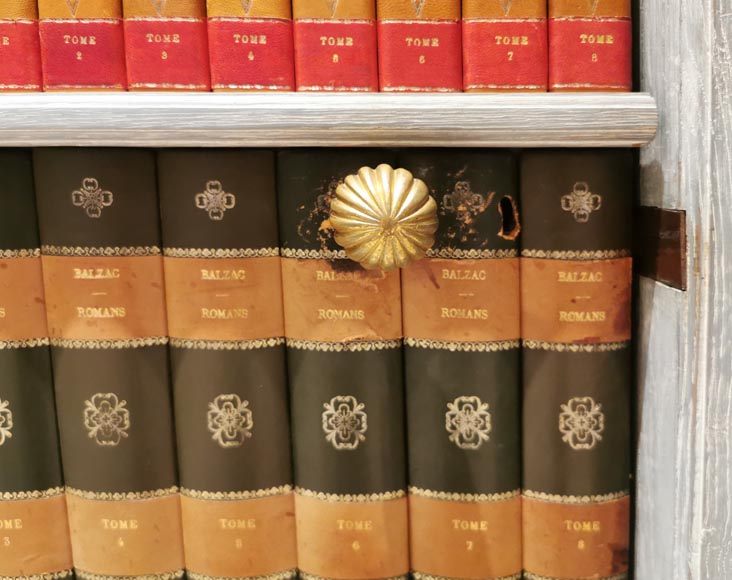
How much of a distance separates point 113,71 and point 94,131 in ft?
0.19

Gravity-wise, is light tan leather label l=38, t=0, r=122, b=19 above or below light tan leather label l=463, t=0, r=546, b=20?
above

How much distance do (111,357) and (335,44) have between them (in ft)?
1.07

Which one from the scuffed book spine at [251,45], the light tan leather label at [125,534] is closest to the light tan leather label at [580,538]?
the light tan leather label at [125,534]

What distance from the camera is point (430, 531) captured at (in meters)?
0.61

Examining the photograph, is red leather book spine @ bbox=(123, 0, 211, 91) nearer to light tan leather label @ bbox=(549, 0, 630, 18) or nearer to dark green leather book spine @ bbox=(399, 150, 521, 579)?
dark green leather book spine @ bbox=(399, 150, 521, 579)

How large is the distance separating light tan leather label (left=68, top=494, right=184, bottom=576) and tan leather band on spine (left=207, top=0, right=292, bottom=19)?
423 millimetres

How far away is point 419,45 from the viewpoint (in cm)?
55

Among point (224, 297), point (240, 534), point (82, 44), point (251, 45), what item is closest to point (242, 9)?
point (251, 45)

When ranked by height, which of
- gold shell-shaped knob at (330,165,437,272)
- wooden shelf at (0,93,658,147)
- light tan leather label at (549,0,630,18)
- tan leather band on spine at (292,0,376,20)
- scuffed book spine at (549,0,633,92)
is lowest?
gold shell-shaped knob at (330,165,437,272)

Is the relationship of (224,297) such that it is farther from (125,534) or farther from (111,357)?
(125,534)

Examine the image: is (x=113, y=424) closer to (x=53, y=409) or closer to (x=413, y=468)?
(x=53, y=409)

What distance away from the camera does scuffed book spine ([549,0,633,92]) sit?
1.78 feet

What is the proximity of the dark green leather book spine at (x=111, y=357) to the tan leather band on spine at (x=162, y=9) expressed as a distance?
112 millimetres

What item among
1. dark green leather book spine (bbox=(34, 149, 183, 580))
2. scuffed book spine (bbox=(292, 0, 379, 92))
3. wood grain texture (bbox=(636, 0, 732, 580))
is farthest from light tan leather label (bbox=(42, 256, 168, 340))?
wood grain texture (bbox=(636, 0, 732, 580))
